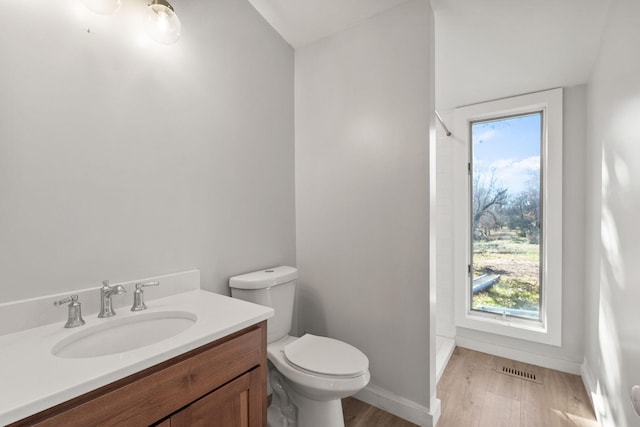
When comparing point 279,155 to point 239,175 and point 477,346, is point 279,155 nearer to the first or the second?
point 239,175

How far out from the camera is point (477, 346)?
257 cm

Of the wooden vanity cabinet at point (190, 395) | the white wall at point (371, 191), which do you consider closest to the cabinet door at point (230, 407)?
the wooden vanity cabinet at point (190, 395)

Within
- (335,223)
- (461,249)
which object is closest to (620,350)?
(461,249)

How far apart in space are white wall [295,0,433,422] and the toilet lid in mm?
379

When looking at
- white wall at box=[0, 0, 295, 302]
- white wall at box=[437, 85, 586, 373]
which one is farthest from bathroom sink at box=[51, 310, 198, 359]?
white wall at box=[437, 85, 586, 373]

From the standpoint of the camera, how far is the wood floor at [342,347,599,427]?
5.57 feet

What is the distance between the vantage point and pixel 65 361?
80 cm

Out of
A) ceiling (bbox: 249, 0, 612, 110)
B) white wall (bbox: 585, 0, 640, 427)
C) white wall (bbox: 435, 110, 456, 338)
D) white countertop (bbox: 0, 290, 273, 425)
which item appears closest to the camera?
white countertop (bbox: 0, 290, 273, 425)

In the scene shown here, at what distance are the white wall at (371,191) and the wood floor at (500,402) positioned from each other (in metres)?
0.22

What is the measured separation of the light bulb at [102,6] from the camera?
3.57 feet

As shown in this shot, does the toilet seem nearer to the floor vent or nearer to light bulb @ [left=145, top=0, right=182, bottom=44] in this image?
light bulb @ [left=145, top=0, right=182, bottom=44]

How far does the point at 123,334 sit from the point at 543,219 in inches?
112

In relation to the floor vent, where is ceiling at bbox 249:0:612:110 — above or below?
above

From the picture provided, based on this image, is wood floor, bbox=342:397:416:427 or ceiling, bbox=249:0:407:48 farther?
ceiling, bbox=249:0:407:48
